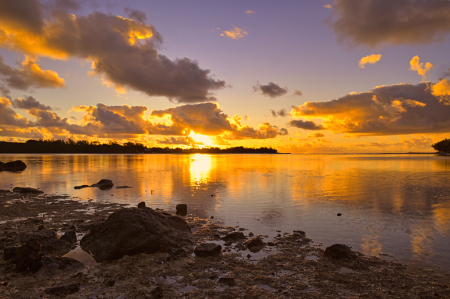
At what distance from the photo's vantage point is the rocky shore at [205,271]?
23.1 ft

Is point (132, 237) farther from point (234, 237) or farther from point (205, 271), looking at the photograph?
point (234, 237)

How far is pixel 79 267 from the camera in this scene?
28.2 feet

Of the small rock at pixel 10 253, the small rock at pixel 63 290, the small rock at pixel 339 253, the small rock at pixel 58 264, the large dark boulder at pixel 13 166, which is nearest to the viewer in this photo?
the small rock at pixel 63 290

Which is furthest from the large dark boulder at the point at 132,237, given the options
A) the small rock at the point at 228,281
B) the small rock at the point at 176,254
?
the small rock at the point at 228,281

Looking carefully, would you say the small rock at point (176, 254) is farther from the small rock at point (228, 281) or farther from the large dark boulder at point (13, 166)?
the large dark boulder at point (13, 166)

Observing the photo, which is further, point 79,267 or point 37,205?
point 37,205

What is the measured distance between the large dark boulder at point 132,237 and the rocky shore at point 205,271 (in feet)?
0.23

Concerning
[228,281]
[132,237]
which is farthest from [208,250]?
[132,237]

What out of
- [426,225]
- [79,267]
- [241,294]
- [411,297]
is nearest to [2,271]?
[79,267]

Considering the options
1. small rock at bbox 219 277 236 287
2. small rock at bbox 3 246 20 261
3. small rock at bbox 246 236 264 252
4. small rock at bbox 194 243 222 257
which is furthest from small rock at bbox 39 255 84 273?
small rock at bbox 246 236 264 252

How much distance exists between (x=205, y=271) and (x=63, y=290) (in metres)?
3.99

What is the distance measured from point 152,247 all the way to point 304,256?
580 centimetres

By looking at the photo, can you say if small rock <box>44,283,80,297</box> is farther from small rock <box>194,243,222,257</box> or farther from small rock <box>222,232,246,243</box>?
small rock <box>222,232,246,243</box>

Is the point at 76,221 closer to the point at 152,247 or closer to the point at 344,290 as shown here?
the point at 152,247
